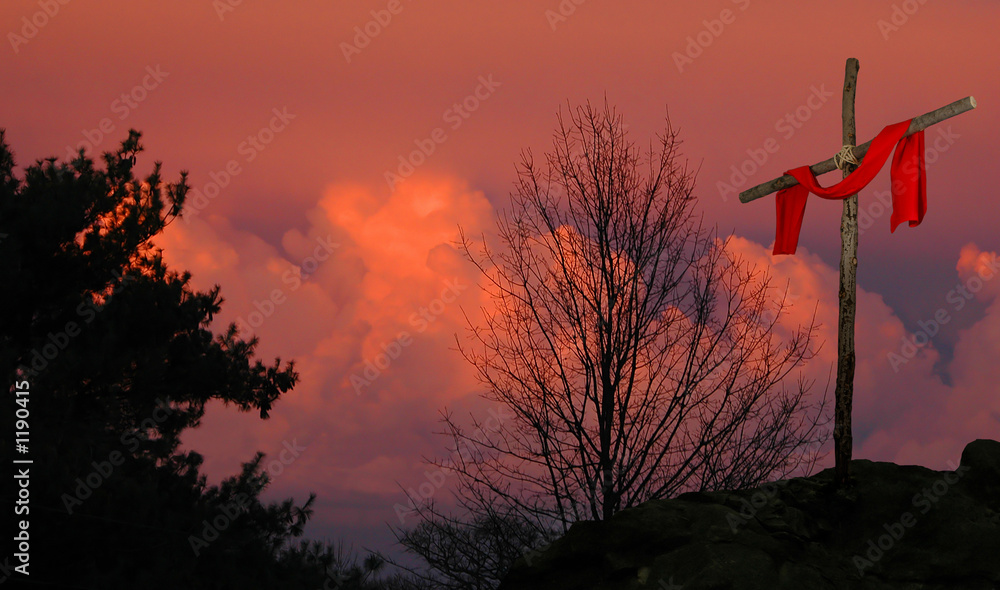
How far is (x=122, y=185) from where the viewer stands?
1484 cm

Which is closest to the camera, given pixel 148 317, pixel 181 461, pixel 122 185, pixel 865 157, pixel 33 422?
pixel 865 157

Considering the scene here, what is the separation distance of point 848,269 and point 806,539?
2708 millimetres

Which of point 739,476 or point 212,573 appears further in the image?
point 212,573

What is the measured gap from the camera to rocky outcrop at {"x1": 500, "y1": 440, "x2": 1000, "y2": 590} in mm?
6109

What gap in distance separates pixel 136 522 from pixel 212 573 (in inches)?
59.7

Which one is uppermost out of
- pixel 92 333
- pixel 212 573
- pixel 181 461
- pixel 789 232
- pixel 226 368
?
pixel 789 232

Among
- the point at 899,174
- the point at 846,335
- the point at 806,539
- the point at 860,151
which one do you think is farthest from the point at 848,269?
the point at 806,539

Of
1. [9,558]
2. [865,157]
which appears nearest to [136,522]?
[9,558]

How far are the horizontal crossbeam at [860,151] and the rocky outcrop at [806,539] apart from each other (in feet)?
10.1

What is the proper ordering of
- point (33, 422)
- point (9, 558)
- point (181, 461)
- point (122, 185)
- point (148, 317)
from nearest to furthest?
point (9, 558), point (33, 422), point (181, 461), point (148, 317), point (122, 185)

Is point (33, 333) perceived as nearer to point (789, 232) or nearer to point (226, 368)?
point (226, 368)

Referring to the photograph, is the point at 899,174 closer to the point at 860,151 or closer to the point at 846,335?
the point at 860,151

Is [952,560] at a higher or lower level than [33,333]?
higher

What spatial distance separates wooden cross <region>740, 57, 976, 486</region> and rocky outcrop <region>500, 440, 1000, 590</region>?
0.43 meters
